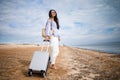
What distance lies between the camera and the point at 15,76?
13.8 feet

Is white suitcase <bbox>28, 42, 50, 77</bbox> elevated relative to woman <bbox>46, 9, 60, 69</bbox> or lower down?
lower down

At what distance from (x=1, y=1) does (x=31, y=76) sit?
14180mm

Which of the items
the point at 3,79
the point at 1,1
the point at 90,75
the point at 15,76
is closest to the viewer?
the point at 3,79

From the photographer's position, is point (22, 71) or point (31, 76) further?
point (22, 71)

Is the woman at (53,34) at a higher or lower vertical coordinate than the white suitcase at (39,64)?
higher

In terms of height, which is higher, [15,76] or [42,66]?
[42,66]

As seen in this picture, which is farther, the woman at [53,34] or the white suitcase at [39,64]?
the woman at [53,34]

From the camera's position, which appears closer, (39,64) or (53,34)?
(39,64)

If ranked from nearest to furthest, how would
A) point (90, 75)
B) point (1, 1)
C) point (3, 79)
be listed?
point (3, 79), point (90, 75), point (1, 1)

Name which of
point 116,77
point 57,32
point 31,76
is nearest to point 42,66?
point 31,76

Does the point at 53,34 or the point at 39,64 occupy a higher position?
the point at 53,34

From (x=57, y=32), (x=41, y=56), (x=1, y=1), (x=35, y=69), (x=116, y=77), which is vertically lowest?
(x=116, y=77)

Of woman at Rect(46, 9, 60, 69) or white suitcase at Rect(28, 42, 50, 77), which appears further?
woman at Rect(46, 9, 60, 69)

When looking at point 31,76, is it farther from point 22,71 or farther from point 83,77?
point 83,77
